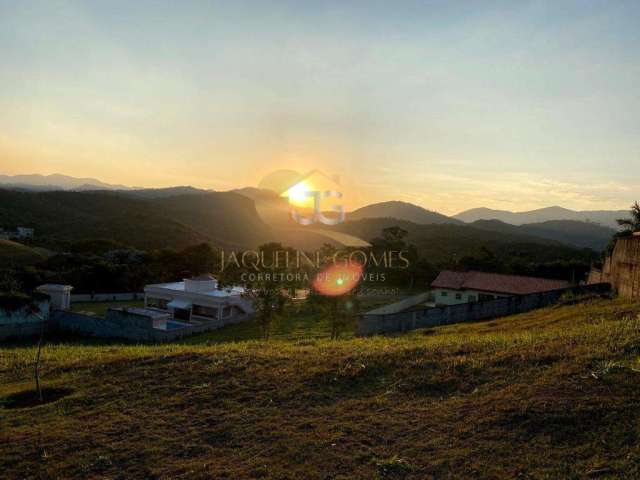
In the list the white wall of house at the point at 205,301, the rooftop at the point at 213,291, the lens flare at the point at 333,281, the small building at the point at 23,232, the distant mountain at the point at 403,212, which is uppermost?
the distant mountain at the point at 403,212

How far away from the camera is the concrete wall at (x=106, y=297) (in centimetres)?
4000

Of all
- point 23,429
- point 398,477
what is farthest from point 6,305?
point 398,477

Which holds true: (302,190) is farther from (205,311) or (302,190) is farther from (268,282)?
(268,282)

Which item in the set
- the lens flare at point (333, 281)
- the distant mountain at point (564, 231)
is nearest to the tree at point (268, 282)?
the lens flare at point (333, 281)

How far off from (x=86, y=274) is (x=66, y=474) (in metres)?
41.0

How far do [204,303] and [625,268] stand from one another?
27.3 metres

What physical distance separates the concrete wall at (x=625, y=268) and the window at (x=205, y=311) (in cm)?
2593

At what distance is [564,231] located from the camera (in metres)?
154

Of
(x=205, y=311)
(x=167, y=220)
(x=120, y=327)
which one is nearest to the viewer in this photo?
(x=120, y=327)

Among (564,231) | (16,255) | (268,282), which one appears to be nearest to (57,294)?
(268,282)

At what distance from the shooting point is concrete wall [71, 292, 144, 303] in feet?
131

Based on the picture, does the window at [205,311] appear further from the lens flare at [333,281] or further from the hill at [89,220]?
the hill at [89,220]

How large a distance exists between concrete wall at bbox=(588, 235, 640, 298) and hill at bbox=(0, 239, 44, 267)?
58280 millimetres

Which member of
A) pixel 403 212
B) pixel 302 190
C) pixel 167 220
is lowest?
pixel 167 220
